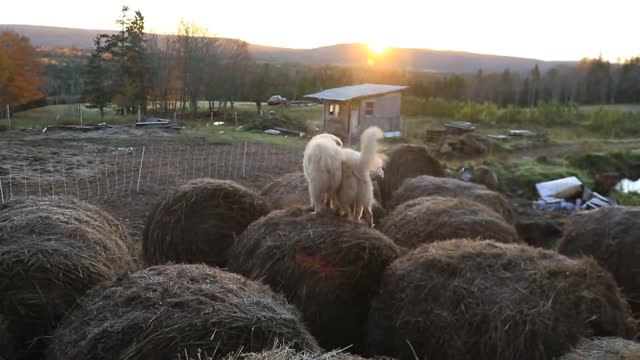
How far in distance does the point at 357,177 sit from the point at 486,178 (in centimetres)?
1067

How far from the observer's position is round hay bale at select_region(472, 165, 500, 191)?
16.1 m

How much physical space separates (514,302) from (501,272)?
38 centimetres

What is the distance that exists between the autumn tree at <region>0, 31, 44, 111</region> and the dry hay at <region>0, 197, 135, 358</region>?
43.8 metres

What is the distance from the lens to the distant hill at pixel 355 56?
143625 mm

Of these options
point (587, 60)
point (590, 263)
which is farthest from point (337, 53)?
point (590, 263)

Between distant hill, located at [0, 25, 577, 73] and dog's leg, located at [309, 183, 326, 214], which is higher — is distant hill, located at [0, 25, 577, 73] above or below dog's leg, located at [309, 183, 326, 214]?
above

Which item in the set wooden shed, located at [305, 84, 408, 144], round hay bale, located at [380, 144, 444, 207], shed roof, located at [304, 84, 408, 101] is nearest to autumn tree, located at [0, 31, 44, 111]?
shed roof, located at [304, 84, 408, 101]

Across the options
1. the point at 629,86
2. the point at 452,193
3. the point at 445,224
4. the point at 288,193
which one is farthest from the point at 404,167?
the point at 629,86

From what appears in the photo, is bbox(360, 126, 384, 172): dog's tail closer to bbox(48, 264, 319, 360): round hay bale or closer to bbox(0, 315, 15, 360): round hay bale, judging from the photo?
bbox(48, 264, 319, 360): round hay bale

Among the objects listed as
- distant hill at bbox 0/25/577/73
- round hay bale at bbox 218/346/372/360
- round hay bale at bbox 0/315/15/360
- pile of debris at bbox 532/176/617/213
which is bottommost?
pile of debris at bbox 532/176/617/213

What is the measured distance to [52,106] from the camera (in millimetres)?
54875

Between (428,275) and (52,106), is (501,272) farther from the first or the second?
(52,106)

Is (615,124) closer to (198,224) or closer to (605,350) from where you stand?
(198,224)

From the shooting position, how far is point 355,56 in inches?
6078
